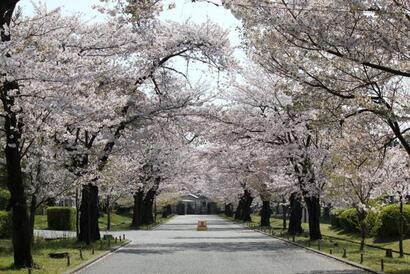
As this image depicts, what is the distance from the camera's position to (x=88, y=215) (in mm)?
25719

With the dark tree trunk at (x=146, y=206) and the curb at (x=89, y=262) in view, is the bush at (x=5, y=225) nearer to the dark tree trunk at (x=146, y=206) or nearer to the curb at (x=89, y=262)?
the curb at (x=89, y=262)

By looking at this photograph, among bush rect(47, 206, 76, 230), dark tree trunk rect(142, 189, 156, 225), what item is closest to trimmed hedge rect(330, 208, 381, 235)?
bush rect(47, 206, 76, 230)

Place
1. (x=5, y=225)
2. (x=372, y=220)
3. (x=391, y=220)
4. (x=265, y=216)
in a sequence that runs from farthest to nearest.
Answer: (x=265, y=216)
(x=5, y=225)
(x=391, y=220)
(x=372, y=220)

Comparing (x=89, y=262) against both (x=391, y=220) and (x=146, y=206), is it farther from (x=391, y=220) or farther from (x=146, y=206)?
(x=146, y=206)

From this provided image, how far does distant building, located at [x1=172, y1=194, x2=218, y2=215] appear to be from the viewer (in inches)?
5394

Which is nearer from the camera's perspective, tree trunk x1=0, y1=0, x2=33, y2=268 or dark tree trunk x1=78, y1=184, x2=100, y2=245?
tree trunk x1=0, y1=0, x2=33, y2=268

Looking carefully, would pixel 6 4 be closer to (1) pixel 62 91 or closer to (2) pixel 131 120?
(1) pixel 62 91

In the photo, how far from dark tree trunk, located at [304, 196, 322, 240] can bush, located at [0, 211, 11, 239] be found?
14.6 meters

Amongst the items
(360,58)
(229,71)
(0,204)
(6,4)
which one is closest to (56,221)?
(0,204)

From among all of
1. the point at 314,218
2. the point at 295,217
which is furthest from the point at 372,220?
the point at 295,217

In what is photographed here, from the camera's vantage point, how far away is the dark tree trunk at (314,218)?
29406mm

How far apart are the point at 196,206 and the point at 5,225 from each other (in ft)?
384

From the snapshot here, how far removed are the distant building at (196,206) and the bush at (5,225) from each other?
108 metres

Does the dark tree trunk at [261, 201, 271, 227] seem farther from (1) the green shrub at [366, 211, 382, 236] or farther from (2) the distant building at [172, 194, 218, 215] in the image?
(2) the distant building at [172, 194, 218, 215]
